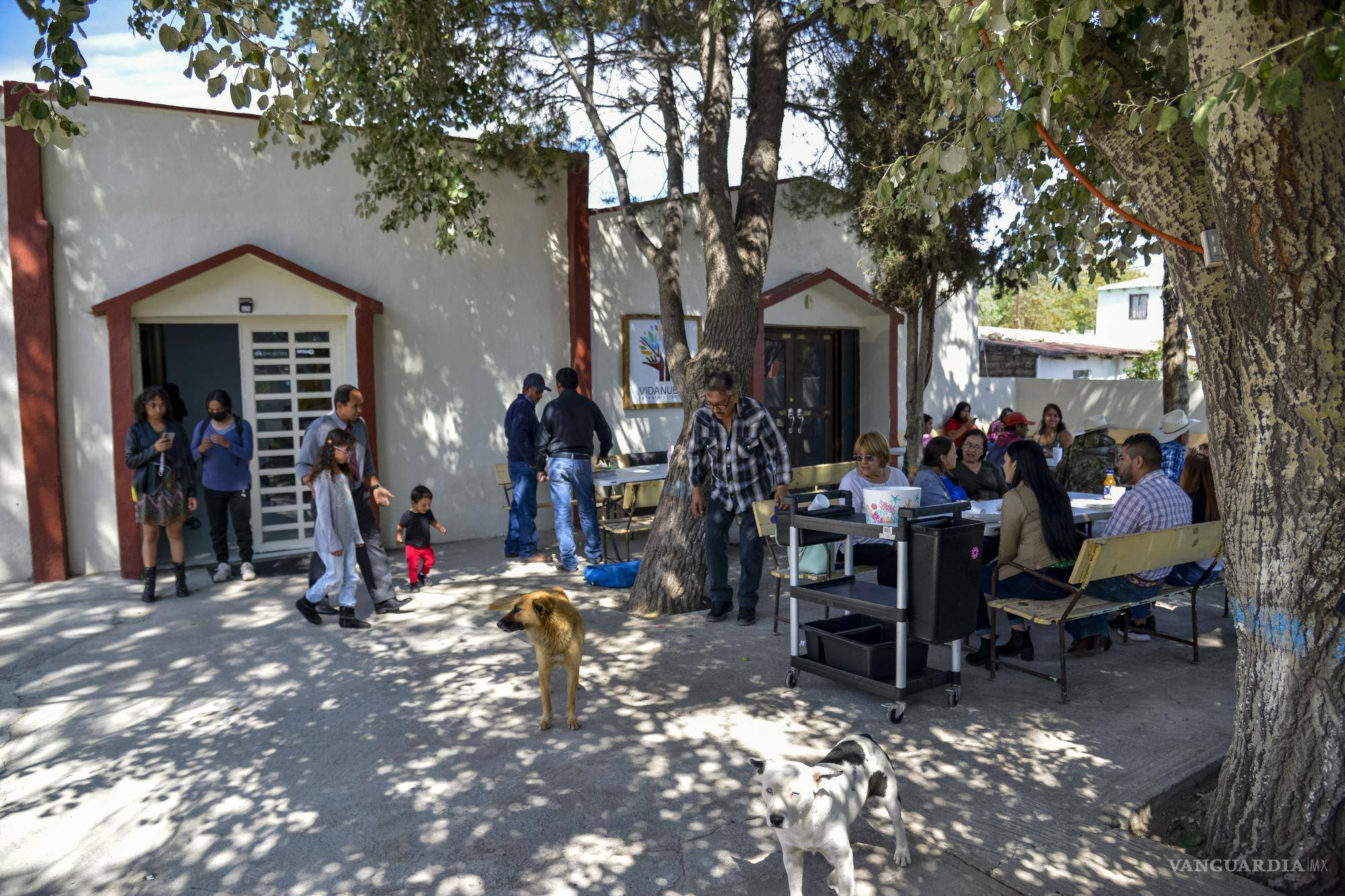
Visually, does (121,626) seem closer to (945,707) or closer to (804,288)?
(945,707)

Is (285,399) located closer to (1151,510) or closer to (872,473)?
(872,473)

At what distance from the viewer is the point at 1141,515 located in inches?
235

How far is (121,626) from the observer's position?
23.4 feet

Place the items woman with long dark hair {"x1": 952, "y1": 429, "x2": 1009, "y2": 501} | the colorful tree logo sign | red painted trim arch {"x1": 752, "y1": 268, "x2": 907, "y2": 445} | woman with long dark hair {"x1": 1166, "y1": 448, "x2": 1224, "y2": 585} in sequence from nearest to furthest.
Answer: woman with long dark hair {"x1": 1166, "y1": 448, "x2": 1224, "y2": 585} → woman with long dark hair {"x1": 952, "y1": 429, "x2": 1009, "y2": 501} → the colorful tree logo sign → red painted trim arch {"x1": 752, "y1": 268, "x2": 907, "y2": 445}

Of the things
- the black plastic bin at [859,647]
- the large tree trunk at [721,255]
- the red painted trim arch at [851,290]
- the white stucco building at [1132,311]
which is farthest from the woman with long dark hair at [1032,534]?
the white stucco building at [1132,311]

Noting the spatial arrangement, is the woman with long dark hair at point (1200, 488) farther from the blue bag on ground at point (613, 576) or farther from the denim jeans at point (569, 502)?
the denim jeans at point (569, 502)

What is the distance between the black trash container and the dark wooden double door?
845 centimetres

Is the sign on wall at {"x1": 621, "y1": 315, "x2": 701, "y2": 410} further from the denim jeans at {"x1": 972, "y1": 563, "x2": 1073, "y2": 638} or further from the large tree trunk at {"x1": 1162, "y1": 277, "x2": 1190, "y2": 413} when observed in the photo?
the denim jeans at {"x1": 972, "y1": 563, "x2": 1073, "y2": 638}

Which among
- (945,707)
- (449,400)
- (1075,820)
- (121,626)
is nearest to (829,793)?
(1075,820)

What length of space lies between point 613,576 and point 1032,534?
3.59m

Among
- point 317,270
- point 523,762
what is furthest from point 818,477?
point 523,762

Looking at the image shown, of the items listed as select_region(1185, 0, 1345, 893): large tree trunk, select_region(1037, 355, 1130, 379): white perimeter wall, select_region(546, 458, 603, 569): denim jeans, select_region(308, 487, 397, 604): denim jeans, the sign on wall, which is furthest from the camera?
select_region(1037, 355, 1130, 379): white perimeter wall

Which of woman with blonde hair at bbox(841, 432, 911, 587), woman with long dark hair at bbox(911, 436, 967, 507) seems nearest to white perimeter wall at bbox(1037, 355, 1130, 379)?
woman with long dark hair at bbox(911, 436, 967, 507)

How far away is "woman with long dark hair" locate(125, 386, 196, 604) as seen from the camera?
25.3 feet
